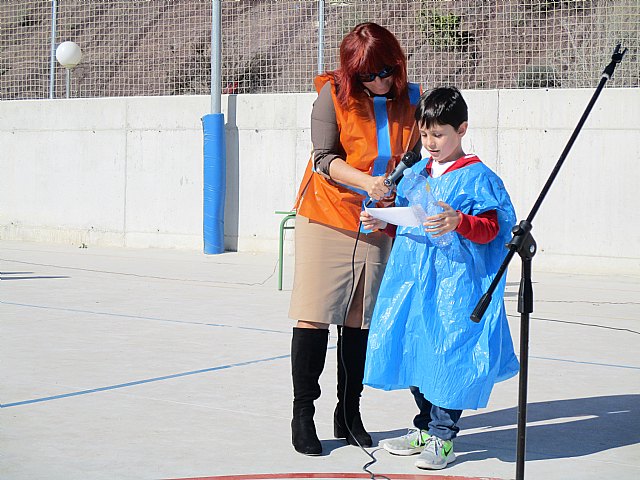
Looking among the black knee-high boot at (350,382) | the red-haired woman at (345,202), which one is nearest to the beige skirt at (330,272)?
the red-haired woman at (345,202)

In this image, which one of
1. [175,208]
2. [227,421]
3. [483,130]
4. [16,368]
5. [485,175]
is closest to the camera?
[485,175]

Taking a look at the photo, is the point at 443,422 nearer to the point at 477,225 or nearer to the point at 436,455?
the point at 436,455

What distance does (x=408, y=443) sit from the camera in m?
4.62

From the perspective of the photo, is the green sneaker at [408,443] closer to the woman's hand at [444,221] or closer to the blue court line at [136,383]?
the woman's hand at [444,221]

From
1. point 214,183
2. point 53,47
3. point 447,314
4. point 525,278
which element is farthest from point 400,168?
point 53,47

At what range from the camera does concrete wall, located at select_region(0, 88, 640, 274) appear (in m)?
11.5

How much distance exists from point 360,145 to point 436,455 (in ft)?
4.14

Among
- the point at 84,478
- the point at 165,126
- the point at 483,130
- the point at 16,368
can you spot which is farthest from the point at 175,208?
the point at 84,478

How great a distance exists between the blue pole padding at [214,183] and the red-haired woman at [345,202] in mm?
8930

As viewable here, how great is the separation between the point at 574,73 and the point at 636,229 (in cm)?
315

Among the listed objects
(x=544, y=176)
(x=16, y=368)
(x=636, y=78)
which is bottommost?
(x=16, y=368)

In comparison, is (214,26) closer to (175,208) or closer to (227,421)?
(175,208)

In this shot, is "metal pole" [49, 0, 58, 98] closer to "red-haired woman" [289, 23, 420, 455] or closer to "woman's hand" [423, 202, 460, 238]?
"red-haired woman" [289, 23, 420, 455]

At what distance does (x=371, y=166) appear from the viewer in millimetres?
4594
